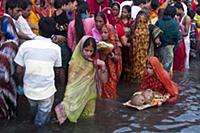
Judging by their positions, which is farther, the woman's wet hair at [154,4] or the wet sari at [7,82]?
the woman's wet hair at [154,4]

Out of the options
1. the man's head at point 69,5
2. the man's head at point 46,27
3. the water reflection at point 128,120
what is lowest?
the water reflection at point 128,120

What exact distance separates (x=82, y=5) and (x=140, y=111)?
2.14 m

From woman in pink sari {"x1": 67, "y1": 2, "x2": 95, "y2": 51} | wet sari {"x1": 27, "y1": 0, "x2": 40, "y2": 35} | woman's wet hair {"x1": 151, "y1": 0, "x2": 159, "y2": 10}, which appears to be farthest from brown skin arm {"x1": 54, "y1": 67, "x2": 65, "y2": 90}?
woman's wet hair {"x1": 151, "y1": 0, "x2": 159, "y2": 10}

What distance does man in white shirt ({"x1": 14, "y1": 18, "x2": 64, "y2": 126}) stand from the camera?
5.73m

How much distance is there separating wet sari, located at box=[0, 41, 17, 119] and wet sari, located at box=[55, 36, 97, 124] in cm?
69

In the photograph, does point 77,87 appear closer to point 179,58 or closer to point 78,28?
point 78,28

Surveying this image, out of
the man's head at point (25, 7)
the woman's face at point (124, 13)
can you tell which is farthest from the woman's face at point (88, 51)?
the woman's face at point (124, 13)

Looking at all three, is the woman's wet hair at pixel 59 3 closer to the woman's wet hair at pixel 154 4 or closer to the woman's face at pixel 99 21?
the woman's face at pixel 99 21

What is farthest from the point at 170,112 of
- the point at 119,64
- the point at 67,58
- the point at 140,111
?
the point at 67,58

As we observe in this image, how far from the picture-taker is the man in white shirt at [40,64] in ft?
18.8

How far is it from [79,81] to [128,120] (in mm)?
1023

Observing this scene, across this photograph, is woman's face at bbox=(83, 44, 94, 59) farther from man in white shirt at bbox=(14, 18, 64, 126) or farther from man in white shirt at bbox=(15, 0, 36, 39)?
man in white shirt at bbox=(15, 0, 36, 39)

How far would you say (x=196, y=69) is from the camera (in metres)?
10.6

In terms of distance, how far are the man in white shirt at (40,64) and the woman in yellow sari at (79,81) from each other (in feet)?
1.11
